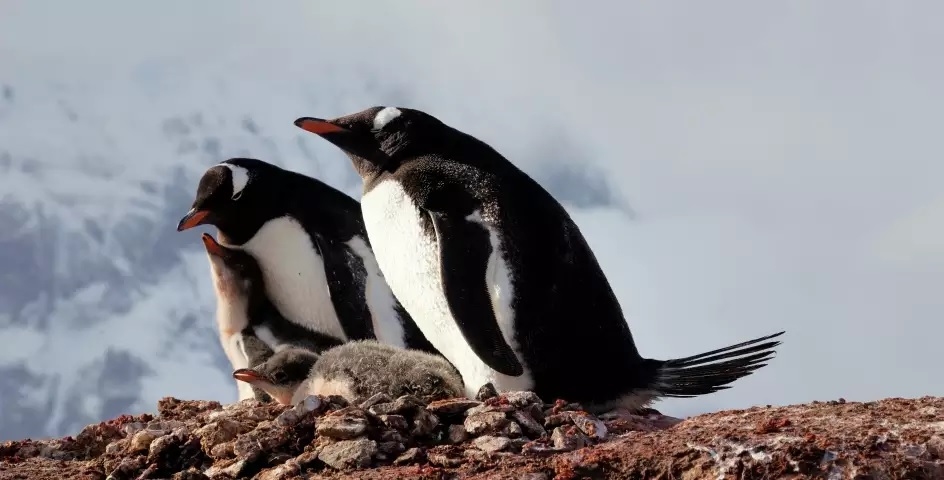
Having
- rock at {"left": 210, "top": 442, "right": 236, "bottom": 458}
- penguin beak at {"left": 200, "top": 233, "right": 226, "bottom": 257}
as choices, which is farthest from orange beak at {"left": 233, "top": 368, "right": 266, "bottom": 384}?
penguin beak at {"left": 200, "top": 233, "right": 226, "bottom": 257}

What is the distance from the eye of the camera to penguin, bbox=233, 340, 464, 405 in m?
5.42

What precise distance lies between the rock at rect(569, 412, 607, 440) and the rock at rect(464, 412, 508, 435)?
12.1 inches

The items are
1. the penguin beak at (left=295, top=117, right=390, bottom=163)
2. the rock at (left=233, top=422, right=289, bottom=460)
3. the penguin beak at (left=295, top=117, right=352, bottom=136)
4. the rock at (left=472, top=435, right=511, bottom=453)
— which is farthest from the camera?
the penguin beak at (left=295, top=117, right=352, bottom=136)

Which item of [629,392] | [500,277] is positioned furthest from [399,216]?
[629,392]

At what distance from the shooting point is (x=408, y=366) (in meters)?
5.53

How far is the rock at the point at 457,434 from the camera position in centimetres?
460

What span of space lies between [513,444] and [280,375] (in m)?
1.94

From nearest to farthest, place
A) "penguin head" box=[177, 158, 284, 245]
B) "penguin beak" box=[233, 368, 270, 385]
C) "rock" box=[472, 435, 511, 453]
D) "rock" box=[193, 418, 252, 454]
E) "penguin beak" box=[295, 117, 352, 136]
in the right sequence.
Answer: "rock" box=[472, 435, 511, 453] < "rock" box=[193, 418, 252, 454] < "penguin beak" box=[233, 368, 270, 385] < "penguin beak" box=[295, 117, 352, 136] < "penguin head" box=[177, 158, 284, 245]

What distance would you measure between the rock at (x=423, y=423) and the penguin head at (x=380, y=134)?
1939mm

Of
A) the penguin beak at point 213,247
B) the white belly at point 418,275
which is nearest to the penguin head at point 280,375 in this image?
the white belly at point 418,275

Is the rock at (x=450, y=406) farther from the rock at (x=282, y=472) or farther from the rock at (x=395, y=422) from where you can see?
the rock at (x=282, y=472)

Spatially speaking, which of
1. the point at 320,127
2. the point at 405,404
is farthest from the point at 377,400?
the point at 320,127

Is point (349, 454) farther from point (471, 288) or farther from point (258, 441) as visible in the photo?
point (471, 288)

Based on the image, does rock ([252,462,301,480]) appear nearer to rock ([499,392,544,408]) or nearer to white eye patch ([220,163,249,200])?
rock ([499,392,544,408])
